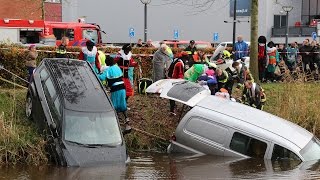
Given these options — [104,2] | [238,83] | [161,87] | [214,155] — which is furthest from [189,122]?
[104,2]

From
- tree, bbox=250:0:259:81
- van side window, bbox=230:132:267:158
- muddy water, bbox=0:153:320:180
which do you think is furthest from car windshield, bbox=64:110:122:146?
tree, bbox=250:0:259:81

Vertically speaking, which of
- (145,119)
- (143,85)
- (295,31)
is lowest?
(145,119)

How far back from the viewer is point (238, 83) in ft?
55.1

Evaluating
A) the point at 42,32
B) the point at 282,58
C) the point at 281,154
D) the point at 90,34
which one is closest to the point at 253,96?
the point at 281,154

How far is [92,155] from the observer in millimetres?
10891

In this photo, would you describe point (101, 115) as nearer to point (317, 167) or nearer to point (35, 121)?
point (35, 121)

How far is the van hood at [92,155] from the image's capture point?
35.0 ft

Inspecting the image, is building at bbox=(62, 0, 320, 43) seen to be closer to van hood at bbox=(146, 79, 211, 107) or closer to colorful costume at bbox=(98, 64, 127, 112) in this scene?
van hood at bbox=(146, 79, 211, 107)

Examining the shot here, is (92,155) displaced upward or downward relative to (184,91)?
downward

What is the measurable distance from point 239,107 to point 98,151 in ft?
11.5

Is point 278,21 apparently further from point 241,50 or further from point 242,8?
point 241,50

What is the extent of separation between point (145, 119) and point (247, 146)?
342cm

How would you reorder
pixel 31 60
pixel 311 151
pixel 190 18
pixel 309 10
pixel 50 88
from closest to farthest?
pixel 311 151, pixel 50 88, pixel 31 60, pixel 309 10, pixel 190 18

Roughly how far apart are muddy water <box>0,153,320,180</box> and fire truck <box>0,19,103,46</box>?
12240mm
